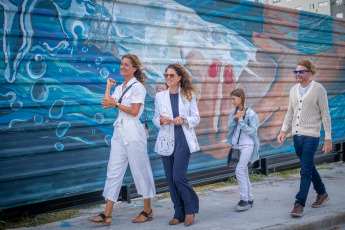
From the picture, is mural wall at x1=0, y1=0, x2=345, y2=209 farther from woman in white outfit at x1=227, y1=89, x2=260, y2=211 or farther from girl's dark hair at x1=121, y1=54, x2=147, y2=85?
woman in white outfit at x1=227, y1=89, x2=260, y2=211

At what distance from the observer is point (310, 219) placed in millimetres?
5137

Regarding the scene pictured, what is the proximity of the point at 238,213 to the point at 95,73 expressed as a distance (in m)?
2.39

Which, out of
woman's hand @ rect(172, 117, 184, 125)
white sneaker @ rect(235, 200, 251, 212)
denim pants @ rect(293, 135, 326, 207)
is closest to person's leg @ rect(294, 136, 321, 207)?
denim pants @ rect(293, 135, 326, 207)

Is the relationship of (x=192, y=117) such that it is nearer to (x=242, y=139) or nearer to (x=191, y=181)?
(x=242, y=139)

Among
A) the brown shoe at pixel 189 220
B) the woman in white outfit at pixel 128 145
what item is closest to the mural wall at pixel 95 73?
the woman in white outfit at pixel 128 145

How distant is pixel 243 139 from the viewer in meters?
5.73

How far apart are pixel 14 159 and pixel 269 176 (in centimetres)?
451

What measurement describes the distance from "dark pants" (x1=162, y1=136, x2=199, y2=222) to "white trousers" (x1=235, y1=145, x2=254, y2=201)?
2.75 feet

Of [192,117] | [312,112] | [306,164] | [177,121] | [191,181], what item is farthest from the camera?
[191,181]

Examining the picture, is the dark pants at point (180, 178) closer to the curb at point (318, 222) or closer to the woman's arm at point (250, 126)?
the curb at point (318, 222)

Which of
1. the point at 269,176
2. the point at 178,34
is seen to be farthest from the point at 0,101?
the point at 269,176

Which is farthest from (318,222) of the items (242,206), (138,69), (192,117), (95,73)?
(95,73)

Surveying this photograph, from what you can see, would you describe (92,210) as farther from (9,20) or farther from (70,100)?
(9,20)

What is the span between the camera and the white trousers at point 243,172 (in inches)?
221
